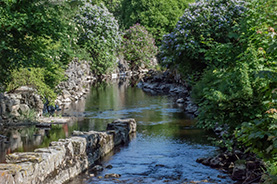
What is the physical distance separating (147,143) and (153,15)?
44.2m

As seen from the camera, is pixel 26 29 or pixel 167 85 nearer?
pixel 26 29

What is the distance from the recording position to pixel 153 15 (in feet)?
193

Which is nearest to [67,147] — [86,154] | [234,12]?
[86,154]

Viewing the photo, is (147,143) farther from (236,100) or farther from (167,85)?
(167,85)

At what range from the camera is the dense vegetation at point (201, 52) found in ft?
27.7

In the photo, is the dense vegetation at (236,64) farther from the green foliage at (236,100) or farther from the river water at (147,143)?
the river water at (147,143)

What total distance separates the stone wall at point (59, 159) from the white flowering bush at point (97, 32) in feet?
66.4

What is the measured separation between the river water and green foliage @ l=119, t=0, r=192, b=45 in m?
32.2

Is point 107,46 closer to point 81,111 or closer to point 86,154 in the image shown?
point 81,111

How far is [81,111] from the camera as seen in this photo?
2450cm

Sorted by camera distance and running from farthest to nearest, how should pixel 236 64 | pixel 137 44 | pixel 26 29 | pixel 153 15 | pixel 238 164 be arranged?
1. pixel 153 15
2. pixel 137 44
3. pixel 26 29
4. pixel 236 64
5. pixel 238 164

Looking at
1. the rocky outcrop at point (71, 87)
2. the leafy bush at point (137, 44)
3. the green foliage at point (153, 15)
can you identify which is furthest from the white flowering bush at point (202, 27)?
the green foliage at point (153, 15)

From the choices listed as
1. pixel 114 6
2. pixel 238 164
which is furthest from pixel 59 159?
pixel 114 6

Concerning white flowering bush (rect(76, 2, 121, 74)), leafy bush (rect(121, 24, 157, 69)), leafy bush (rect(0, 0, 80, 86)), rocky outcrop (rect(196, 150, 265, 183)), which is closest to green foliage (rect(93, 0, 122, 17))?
leafy bush (rect(121, 24, 157, 69))
